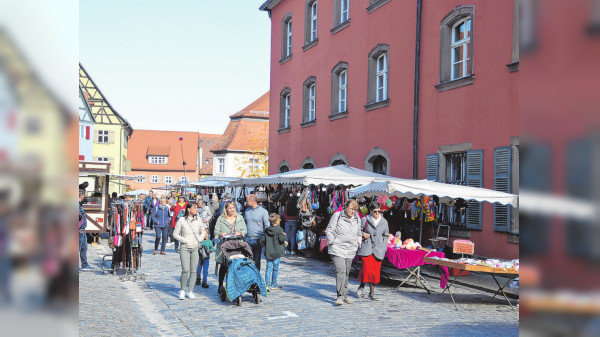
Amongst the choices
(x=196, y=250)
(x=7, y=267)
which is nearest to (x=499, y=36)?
(x=196, y=250)

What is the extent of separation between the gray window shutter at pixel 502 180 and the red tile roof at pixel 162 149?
82978mm

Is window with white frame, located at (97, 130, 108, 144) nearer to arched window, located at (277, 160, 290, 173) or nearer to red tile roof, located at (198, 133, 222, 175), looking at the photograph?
red tile roof, located at (198, 133, 222, 175)

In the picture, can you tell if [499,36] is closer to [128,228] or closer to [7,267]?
[128,228]

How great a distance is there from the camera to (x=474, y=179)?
1530cm

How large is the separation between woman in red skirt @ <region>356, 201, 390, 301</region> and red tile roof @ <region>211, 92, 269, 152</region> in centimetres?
5711

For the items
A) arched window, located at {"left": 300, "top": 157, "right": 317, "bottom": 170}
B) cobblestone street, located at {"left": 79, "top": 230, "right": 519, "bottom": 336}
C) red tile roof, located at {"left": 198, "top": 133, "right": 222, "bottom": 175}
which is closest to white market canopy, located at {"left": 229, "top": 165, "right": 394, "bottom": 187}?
cobblestone street, located at {"left": 79, "top": 230, "right": 519, "bottom": 336}

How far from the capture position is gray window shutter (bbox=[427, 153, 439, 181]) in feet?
56.1

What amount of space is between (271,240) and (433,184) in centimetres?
405

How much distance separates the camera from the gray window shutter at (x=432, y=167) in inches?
673

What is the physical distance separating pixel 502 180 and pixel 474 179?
1110 millimetres

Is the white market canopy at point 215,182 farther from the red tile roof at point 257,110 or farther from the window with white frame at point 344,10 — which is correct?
the red tile roof at point 257,110

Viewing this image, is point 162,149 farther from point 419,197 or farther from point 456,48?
point 419,197

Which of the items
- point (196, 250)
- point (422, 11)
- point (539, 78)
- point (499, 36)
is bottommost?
point (196, 250)

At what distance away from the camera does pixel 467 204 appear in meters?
15.2
